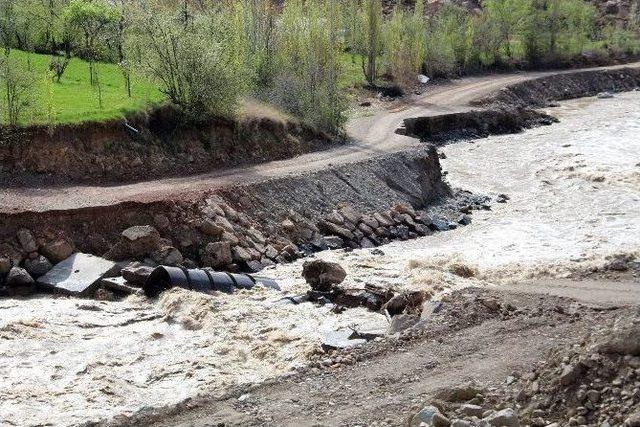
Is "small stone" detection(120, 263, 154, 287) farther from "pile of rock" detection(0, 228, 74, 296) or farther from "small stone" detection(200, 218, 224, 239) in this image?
"small stone" detection(200, 218, 224, 239)

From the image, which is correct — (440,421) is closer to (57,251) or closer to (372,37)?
(57,251)

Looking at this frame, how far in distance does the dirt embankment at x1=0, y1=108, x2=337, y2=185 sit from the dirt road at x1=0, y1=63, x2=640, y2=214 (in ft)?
3.62

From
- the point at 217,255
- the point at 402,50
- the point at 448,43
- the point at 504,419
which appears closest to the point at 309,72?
the point at 217,255

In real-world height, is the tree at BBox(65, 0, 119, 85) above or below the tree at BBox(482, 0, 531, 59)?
above

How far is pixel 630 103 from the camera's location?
79.1 metres

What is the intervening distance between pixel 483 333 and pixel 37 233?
659 inches

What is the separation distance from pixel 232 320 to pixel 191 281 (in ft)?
11.5

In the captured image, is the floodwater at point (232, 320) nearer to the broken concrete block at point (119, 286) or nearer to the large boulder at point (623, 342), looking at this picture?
the broken concrete block at point (119, 286)

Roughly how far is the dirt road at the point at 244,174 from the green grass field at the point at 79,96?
→ 13.2ft

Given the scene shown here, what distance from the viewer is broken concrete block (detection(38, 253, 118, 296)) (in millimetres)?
29453

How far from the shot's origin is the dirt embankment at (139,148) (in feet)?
119

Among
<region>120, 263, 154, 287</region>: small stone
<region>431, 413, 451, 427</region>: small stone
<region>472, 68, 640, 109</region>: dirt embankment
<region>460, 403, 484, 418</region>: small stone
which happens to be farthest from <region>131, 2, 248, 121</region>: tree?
<region>472, 68, 640, 109</region>: dirt embankment

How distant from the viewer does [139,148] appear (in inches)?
1556

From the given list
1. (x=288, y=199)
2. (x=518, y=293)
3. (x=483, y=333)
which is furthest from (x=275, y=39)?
(x=483, y=333)
